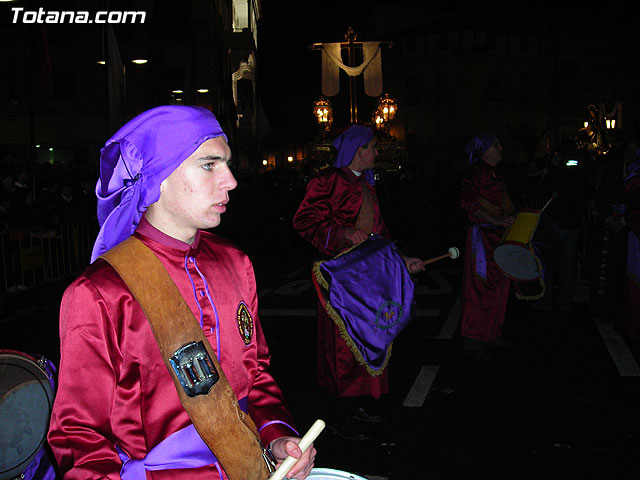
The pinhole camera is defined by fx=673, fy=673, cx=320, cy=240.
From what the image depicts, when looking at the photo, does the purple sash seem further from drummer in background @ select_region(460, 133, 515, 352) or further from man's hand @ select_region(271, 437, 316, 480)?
drummer in background @ select_region(460, 133, 515, 352)

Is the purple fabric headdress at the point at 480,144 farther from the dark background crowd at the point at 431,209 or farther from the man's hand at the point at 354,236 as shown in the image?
the man's hand at the point at 354,236

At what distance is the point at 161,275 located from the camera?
6.52 ft

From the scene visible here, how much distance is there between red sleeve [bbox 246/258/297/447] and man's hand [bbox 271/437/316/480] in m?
0.04

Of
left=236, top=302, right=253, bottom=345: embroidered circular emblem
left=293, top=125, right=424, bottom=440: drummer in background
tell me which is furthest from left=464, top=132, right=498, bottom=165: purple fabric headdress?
left=236, top=302, right=253, bottom=345: embroidered circular emblem

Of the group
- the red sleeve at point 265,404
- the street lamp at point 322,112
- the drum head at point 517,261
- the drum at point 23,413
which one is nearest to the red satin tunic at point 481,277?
the drum head at point 517,261

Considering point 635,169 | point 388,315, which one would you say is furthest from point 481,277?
point 388,315

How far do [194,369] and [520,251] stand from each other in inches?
199

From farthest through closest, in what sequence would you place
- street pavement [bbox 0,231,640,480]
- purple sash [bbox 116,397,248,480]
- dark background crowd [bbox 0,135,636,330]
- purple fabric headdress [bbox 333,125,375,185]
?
1. dark background crowd [bbox 0,135,636,330]
2. purple fabric headdress [bbox 333,125,375,185]
3. street pavement [bbox 0,231,640,480]
4. purple sash [bbox 116,397,248,480]

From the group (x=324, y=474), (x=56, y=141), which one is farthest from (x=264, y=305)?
(x=56, y=141)

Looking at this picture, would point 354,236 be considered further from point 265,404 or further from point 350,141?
point 265,404

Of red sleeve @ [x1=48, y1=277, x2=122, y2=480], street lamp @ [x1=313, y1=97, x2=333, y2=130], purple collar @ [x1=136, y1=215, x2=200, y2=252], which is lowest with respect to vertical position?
red sleeve @ [x1=48, y1=277, x2=122, y2=480]

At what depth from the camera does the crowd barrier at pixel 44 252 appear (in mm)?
9516

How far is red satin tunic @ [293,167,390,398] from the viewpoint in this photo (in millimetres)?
5090

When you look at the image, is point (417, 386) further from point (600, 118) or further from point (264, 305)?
point (600, 118)
